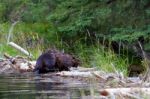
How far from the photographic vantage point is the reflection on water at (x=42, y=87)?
1066cm

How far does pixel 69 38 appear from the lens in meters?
21.6

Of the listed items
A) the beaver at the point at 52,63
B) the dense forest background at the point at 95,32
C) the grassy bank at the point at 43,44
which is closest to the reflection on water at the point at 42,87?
the beaver at the point at 52,63

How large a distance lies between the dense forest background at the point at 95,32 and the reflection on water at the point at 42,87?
70.7 inches

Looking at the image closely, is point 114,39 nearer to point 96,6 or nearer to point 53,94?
point 96,6

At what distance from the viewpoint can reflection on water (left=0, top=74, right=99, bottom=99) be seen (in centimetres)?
1066

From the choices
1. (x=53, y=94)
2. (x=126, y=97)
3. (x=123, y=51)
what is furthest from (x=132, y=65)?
(x=126, y=97)

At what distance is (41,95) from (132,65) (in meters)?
8.08

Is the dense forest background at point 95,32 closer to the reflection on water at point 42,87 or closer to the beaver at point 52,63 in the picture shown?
the beaver at point 52,63

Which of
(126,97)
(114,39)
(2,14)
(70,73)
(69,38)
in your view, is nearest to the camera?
(126,97)

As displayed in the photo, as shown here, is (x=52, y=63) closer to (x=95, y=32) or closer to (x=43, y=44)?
(x=95, y=32)

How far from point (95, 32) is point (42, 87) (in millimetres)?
7653

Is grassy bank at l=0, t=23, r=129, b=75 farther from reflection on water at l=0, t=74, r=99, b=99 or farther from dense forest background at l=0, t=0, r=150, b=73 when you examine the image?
reflection on water at l=0, t=74, r=99, b=99

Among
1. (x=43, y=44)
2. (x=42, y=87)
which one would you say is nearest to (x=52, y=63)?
(x=42, y=87)

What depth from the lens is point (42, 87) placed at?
1241 centimetres
